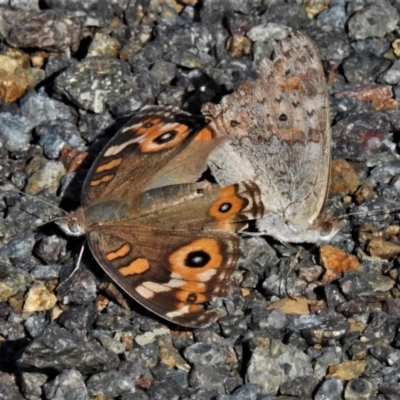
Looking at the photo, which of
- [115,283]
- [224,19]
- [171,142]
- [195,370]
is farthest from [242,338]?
[224,19]

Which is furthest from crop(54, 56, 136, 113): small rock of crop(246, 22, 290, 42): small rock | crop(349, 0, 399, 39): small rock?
crop(349, 0, 399, 39): small rock

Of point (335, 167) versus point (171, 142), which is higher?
point (171, 142)

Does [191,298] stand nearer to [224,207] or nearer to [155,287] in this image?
[155,287]

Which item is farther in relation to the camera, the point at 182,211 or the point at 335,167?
the point at 335,167

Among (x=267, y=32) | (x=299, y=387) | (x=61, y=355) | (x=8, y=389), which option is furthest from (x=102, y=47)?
(x=299, y=387)

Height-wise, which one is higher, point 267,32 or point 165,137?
point 165,137

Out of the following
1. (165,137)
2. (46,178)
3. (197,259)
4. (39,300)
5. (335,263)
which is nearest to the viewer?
(197,259)

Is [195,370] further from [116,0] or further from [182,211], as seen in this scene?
[116,0]

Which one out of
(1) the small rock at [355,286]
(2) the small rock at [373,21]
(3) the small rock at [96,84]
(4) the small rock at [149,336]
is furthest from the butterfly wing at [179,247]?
(2) the small rock at [373,21]
